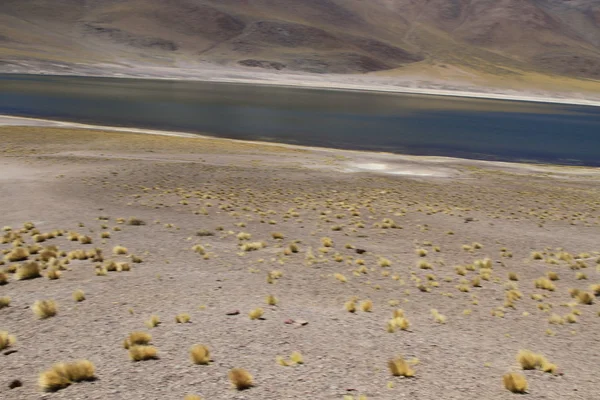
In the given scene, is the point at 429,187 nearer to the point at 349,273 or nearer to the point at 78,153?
the point at 349,273

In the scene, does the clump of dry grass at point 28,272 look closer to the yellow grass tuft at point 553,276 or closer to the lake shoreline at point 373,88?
the yellow grass tuft at point 553,276

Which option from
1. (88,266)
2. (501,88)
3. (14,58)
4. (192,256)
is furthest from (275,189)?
(501,88)

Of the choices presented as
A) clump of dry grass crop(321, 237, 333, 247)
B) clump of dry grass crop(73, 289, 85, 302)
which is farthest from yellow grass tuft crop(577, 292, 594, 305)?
clump of dry grass crop(73, 289, 85, 302)

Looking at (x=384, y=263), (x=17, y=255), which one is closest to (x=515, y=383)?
(x=384, y=263)

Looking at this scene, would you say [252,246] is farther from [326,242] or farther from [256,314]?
[256,314]

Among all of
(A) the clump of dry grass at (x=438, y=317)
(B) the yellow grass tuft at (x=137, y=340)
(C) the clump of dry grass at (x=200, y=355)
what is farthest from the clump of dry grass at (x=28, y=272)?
(A) the clump of dry grass at (x=438, y=317)
